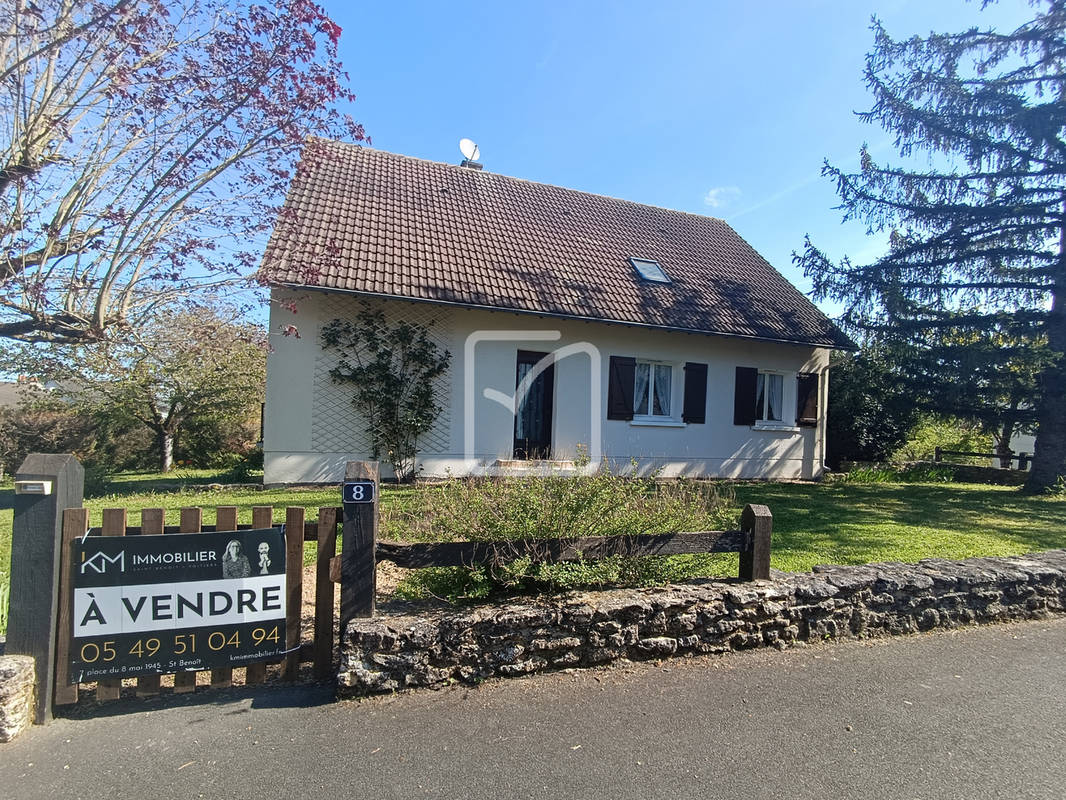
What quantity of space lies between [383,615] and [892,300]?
38.5ft

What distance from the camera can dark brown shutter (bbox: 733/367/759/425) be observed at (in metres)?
12.5

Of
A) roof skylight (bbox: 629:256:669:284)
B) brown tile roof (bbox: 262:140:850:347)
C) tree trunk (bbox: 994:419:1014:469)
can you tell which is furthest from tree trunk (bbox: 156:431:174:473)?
tree trunk (bbox: 994:419:1014:469)

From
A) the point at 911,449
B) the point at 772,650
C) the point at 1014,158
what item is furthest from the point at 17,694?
the point at 911,449

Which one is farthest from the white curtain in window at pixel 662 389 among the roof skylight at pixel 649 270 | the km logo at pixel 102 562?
the km logo at pixel 102 562

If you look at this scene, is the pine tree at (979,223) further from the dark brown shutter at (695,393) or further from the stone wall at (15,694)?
the stone wall at (15,694)

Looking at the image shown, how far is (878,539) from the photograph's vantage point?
21.2 ft

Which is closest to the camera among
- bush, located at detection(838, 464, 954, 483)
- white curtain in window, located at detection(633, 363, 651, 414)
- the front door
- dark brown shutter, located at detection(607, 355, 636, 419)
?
the front door

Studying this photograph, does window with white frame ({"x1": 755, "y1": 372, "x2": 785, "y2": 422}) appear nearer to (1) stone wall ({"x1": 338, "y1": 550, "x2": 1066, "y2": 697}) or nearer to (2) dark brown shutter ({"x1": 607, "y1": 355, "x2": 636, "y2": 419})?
(2) dark brown shutter ({"x1": 607, "y1": 355, "x2": 636, "y2": 419})

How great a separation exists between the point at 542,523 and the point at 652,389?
8657mm

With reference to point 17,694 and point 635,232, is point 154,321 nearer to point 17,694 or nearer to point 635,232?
point 17,694

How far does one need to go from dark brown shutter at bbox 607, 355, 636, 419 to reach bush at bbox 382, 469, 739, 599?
23.1ft

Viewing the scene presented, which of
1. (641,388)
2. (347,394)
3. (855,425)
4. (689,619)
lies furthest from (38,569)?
(855,425)

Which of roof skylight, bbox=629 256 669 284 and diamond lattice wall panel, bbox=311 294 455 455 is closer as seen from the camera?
diamond lattice wall panel, bbox=311 294 455 455

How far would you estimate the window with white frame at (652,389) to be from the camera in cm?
1198
